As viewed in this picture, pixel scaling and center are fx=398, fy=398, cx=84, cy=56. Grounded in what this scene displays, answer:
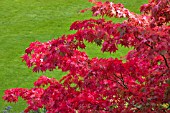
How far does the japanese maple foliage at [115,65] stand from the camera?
3.51 m

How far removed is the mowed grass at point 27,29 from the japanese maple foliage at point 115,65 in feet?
9.29

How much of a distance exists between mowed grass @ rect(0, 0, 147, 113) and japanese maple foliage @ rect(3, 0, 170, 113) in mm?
2831

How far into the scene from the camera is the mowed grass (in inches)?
318

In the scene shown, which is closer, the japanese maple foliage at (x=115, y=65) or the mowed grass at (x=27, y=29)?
the japanese maple foliage at (x=115, y=65)

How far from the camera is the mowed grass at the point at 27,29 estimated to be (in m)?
8.09

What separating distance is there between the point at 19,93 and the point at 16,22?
647cm

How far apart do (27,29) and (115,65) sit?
7.00 meters

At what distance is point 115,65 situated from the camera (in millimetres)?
3814

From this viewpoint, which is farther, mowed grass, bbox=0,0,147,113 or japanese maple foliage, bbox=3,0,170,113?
mowed grass, bbox=0,0,147,113

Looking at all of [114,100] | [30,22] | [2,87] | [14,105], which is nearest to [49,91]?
[114,100]

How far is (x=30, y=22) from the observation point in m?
11.0

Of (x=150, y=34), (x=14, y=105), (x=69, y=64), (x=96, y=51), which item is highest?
(x=150, y=34)

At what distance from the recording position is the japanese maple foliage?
11.5ft

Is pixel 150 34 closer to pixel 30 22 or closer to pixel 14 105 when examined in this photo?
pixel 14 105
